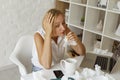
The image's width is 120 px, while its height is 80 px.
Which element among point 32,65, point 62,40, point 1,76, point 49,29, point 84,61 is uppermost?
point 49,29

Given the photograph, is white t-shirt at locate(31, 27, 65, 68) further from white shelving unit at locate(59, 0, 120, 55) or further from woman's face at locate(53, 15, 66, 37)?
white shelving unit at locate(59, 0, 120, 55)

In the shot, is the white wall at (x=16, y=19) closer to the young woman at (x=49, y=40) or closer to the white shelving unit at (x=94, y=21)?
the white shelving unit at (x=94, y=21)

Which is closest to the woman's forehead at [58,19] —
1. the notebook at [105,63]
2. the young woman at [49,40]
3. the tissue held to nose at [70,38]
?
the young woman at [49,40]

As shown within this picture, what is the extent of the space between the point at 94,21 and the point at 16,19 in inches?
42.8

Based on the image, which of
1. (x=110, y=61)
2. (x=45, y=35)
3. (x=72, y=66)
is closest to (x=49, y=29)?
(x=45, y=35)

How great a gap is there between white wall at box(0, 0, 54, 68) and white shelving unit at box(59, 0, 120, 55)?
0.44 meters

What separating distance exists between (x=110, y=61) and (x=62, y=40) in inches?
17.1

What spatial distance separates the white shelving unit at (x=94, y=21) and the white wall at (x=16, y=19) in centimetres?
44

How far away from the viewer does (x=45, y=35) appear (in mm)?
1430

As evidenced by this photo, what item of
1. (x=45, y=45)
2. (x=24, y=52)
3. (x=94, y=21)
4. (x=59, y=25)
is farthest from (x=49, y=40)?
(x=94, y=21)

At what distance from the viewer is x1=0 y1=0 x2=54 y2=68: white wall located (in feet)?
8.27

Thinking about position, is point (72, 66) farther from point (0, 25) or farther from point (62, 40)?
point (0, 25)

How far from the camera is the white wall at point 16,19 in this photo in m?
2.52

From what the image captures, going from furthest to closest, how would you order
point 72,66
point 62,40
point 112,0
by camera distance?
point 112,0 < point 62,40 < point 72,66
